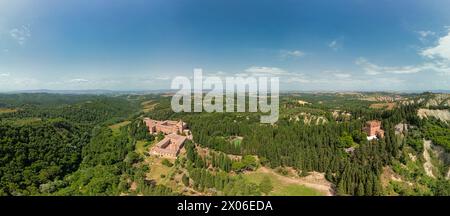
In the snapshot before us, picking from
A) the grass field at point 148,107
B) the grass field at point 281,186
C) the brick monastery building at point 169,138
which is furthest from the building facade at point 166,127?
the grass field at point 148,107

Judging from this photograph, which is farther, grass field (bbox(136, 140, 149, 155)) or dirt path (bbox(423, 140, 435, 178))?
grass field (bbox(136, 140, 149, 155))

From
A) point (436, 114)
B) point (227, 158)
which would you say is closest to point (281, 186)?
point (227, 158)

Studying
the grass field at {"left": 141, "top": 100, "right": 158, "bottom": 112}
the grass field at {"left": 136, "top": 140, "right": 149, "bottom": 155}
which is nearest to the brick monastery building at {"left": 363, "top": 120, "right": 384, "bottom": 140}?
the grass field at {"left": 136, "top": 140, "right": 149, "bottom": 155}

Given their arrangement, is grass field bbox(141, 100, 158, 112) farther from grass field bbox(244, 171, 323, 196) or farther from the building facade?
grass field bbox(244, 171, 323, 196)

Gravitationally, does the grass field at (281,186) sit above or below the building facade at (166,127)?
below

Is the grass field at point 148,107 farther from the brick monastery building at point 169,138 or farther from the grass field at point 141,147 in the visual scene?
the grass field at point 141,147

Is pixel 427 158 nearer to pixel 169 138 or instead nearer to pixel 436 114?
pixel 436 114

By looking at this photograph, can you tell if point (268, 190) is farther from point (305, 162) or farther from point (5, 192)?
point (5, 192)
